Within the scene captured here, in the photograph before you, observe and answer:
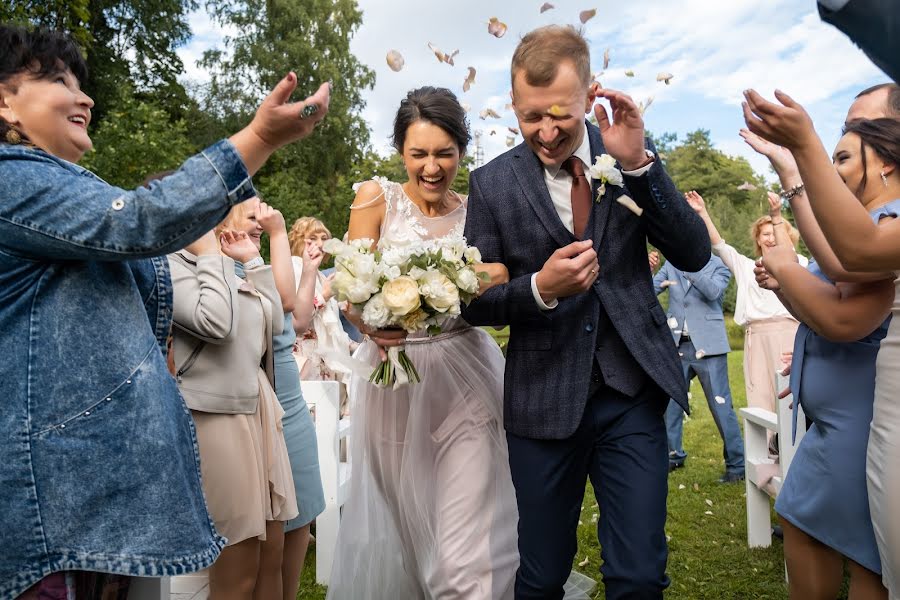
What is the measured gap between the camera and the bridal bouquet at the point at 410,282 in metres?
3.16

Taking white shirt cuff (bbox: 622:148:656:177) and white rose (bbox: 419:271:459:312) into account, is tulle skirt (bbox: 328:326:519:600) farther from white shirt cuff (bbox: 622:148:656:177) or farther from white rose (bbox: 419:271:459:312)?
white shirt cuff (bbox: 622:148:656:177)

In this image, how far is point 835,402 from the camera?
121 inches

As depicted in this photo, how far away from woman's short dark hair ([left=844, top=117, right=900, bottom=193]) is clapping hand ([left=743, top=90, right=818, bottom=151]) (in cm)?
96

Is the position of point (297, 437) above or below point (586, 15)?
below

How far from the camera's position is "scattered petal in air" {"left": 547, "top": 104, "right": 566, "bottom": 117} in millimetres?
3025

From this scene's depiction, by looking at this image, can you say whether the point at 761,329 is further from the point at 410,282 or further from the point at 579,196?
the point at 410,282

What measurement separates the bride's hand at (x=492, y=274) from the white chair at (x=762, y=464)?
2.49m

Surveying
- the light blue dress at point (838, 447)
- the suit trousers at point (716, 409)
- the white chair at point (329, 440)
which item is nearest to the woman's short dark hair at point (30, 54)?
the light blue dress at point (838, 447)

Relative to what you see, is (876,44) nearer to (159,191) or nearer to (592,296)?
(159,191)

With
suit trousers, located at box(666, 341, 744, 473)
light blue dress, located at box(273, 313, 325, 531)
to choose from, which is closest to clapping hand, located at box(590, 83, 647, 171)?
light blue dress, located at box(273, 313, 325, 531)

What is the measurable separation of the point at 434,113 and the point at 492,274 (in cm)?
127

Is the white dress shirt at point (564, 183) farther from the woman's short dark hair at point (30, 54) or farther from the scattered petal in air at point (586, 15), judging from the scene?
the woman's short dark hair at point (30, 54)

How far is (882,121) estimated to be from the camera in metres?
2.92

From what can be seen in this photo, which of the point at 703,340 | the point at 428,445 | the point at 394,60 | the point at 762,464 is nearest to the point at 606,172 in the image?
the point at 394,60
